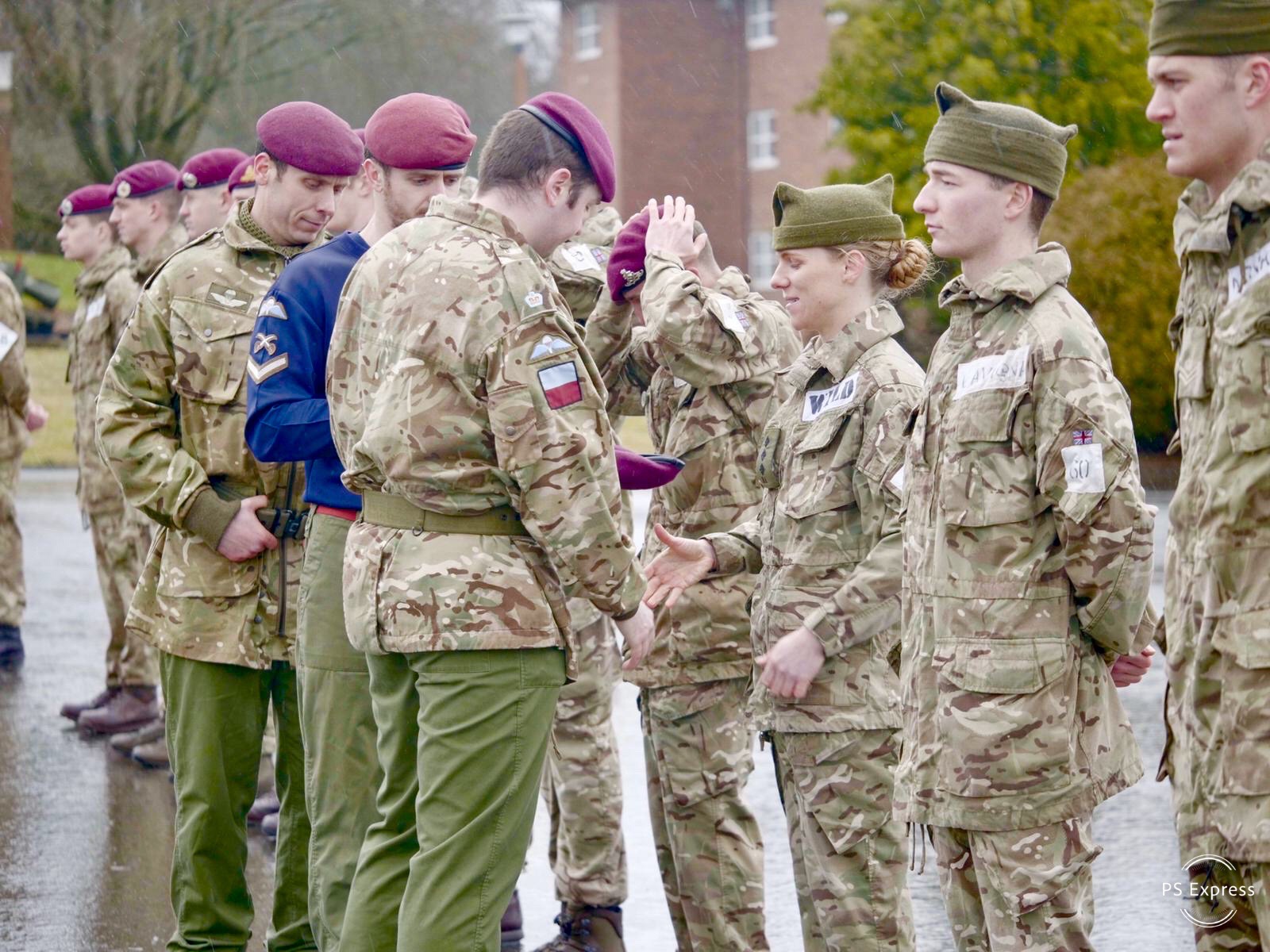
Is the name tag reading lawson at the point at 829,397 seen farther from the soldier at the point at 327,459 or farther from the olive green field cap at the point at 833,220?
the soldier at the point at 327,459

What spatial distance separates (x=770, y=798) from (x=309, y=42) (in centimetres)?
2978

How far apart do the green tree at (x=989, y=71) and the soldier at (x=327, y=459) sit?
23.3 m

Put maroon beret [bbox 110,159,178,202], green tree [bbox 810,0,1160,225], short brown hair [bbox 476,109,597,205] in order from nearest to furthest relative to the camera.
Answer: short brown hair [bbox 476,109,597,205], maroon beret [bbox 110,159,178,202], green tree [bbox 810,0,1160,225]

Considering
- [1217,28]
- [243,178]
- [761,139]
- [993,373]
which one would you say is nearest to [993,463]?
[993,373]

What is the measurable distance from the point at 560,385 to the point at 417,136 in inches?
50.8

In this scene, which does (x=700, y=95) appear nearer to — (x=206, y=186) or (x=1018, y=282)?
(x=206, y=186)

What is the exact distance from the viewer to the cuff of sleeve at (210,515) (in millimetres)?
4789

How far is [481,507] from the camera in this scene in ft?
12.1

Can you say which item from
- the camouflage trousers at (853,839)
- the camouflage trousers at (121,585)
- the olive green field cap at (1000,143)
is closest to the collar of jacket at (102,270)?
the camouflage trousers at (121,585)

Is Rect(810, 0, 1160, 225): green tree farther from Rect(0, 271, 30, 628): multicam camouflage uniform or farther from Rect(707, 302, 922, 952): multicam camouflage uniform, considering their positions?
Rect(707, 302, 922, 952): multicam camouflage uniform

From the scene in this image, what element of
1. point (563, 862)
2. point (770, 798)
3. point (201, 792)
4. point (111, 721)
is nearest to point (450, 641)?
point (201, 792)

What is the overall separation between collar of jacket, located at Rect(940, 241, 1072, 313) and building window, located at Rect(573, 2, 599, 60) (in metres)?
45.2

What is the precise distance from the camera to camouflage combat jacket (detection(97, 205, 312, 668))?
482cm

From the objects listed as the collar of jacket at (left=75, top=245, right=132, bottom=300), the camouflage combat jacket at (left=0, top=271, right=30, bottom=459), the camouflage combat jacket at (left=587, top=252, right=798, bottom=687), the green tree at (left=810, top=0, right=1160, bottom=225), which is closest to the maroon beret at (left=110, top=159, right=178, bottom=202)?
the collar of jacket at (left=75, top=245, right=132, bottom=300)
